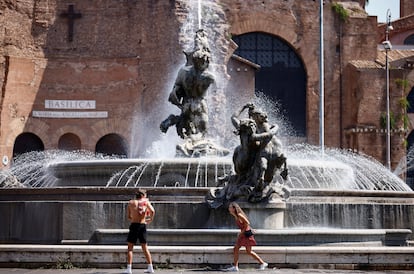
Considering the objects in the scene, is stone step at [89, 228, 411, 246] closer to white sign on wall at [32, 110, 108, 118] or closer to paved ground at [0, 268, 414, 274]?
paved ground at [0, 268, 414, 274]

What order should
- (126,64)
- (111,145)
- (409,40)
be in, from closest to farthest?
(126,64)
(111,145)
(409,40)

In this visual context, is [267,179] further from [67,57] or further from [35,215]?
[67,57]

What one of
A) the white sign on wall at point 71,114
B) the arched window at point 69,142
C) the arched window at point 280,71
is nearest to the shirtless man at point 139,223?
the white sign on wall at point 71,114

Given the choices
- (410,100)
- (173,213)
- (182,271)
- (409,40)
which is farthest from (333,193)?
(409,40)

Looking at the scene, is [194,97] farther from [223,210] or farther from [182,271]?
[182,271]

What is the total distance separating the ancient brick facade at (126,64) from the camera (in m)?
36.7

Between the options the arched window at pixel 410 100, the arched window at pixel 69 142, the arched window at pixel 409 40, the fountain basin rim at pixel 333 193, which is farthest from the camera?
the arched window at pixel 409 40

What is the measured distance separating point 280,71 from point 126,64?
7.48 metres

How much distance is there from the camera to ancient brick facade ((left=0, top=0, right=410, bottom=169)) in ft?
120

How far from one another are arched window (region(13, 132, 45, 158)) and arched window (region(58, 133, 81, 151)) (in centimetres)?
98

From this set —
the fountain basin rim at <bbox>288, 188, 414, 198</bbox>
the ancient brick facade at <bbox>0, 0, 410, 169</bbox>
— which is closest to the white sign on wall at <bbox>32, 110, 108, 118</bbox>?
the ancient brick facade at <bbox>0, 0, 410, 169</bbox>

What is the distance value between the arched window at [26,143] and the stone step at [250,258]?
27195 millimetres

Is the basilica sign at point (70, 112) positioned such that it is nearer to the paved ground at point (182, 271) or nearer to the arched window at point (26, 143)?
the arched window at point (26, 143)

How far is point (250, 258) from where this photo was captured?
35.1 feet
